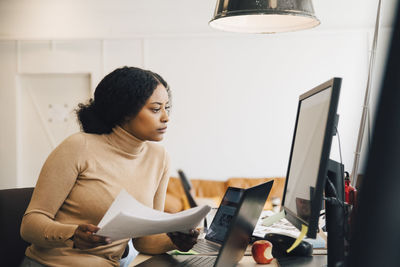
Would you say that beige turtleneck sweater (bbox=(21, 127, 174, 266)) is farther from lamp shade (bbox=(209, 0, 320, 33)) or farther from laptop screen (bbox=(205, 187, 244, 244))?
lamp shade (bbox=(209, 0, 320, 33))

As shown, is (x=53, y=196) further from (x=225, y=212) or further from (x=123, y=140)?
(x=225, y=212)

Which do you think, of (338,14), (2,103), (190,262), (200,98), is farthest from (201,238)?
(2,103)

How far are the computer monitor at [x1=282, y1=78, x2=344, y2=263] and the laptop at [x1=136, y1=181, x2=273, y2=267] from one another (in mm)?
108

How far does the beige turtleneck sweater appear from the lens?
168cm

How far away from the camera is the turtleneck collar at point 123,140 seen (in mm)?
1925

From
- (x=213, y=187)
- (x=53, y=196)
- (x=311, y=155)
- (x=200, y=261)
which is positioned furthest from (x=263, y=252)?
(x=213, y=187)

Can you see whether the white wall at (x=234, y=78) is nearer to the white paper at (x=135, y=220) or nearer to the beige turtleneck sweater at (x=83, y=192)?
the beige turtleneck sweater at (x=83, y=192)

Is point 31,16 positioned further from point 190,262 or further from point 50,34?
point 190,262

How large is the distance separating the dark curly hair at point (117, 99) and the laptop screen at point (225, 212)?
50cm

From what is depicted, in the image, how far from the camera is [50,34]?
6418 millimetres

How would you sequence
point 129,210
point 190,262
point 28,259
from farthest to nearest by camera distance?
point 28,259, point 190,262, point 129,210

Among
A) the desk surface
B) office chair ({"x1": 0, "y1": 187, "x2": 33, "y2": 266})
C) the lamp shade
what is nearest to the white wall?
the lamp shade

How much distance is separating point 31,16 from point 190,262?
5.72 meters

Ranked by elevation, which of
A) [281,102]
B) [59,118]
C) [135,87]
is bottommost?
[59,118]
